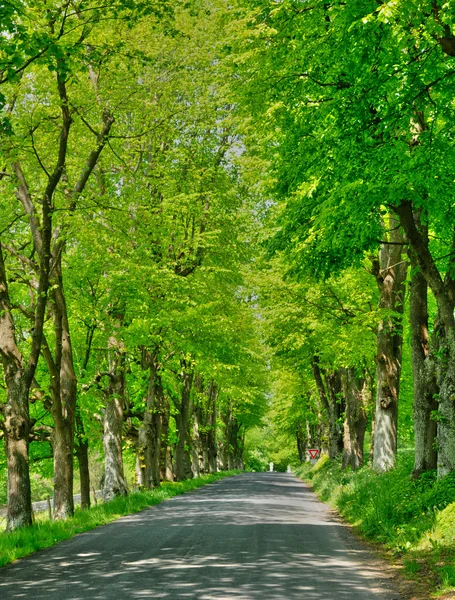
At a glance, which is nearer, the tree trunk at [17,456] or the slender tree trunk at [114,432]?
the tree trunk at [17,456]

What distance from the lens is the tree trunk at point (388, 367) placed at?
1781 cm

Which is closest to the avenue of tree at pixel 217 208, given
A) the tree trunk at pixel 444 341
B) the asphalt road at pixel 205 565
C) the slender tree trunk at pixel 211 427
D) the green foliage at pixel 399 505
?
the tree trunk at pixel 444 341

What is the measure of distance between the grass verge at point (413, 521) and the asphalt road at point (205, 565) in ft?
1.54

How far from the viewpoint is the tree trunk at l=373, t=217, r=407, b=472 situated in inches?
701

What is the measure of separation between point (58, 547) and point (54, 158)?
11.0 meters

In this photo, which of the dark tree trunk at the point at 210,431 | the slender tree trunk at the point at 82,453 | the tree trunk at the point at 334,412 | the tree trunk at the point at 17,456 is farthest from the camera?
the dark tree trunk at the point at 210,431

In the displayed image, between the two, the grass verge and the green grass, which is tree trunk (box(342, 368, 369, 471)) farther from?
the grass verge

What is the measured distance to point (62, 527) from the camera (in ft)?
44.0

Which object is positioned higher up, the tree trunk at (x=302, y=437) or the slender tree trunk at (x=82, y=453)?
the slender tree trunk at (x=82, y=453)

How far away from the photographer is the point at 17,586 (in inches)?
310

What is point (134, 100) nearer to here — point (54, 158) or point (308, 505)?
point (54, 158)

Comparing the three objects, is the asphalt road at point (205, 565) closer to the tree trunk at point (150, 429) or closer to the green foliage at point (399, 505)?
the green foliage at point (399, 505)

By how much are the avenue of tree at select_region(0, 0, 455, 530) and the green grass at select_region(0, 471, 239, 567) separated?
819mm

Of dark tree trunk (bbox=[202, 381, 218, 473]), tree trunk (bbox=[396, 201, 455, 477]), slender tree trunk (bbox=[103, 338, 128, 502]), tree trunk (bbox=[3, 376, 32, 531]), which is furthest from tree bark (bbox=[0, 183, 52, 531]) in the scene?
dark tree trunk (bbox=[202, 381, 218, 473])
